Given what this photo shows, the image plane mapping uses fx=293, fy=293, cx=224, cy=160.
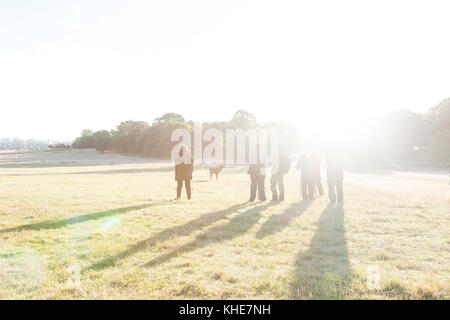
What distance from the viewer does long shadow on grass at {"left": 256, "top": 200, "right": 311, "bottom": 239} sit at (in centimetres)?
852

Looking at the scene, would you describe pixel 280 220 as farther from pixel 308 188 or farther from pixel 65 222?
pixel 65 222

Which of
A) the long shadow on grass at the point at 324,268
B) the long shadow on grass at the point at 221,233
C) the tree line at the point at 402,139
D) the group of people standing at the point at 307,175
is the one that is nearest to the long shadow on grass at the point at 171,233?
the long shadow on grass at the point at 221,233

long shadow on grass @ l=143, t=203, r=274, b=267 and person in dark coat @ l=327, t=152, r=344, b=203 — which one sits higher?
person in dark coat @ l=327, t=152, r=344, b=203

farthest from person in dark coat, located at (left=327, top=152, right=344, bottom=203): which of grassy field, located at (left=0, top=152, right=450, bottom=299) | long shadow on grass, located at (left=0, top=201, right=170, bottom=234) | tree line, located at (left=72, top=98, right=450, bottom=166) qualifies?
tree line, located at (left=72, top=98, right=450, bottom=166)

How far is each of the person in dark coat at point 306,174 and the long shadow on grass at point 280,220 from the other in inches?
65.5

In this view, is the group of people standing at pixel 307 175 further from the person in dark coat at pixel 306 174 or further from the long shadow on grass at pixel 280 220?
the long shadow on grass at pixel 280 220

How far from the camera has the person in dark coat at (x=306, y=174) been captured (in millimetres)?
14070

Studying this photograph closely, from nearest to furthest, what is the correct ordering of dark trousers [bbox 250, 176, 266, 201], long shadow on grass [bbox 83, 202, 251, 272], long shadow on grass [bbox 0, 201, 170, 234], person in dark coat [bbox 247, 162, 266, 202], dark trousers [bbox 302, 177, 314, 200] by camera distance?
long shadow on grass [bbox 83, 202, 251, 272] < long shadow on grass [bbox 0, 201, 170, 234] < person in dark coat [bbox 247, 162, 266, 202] < dark trousers [bbox 250, 176, 266, 201] < dark trousers [bbox 302, 177, 314, 200]

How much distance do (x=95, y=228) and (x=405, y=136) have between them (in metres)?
70.2

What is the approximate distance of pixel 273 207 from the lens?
12.2m

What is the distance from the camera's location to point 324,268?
229 inches

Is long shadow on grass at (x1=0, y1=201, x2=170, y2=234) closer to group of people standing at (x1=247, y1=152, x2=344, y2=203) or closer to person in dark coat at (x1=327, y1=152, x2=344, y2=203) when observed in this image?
group of people standing at (x1=247, y1=152, x2=344, y2=203)

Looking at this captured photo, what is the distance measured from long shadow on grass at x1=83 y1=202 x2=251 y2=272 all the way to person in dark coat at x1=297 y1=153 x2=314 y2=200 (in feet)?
14.1

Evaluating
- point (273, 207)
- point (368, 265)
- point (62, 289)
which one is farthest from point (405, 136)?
point (62, 289)
